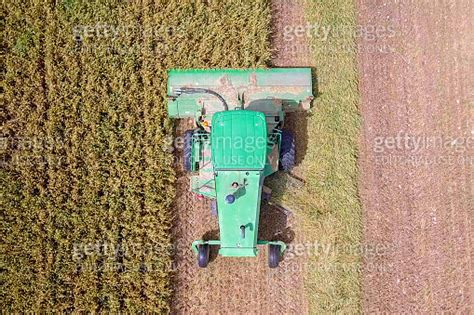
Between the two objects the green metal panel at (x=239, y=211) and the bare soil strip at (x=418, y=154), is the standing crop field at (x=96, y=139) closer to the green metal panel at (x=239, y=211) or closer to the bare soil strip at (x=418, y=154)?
the green metal panel at (x=239, y=211)

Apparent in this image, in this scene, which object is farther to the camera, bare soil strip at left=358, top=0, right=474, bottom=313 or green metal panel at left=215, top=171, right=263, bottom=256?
bare soil strip at left=358, top=0, right=474, bottom=313

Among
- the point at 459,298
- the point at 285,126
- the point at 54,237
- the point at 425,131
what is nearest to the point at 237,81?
the point at 285,126

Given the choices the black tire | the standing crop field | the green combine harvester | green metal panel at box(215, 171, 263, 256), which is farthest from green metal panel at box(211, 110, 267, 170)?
the black tire

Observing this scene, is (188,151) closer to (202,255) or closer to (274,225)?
(202,255)

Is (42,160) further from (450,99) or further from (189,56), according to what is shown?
(450,99)

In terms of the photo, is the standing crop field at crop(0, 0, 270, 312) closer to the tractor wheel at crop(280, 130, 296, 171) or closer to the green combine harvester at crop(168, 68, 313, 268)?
the green combine harvester at crop(168, 68, 313, 268)

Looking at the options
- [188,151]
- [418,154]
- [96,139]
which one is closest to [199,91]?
[188,151]

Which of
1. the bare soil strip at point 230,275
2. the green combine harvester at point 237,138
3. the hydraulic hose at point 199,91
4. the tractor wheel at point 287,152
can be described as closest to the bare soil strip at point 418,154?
the bare soil strip at point 230,275
